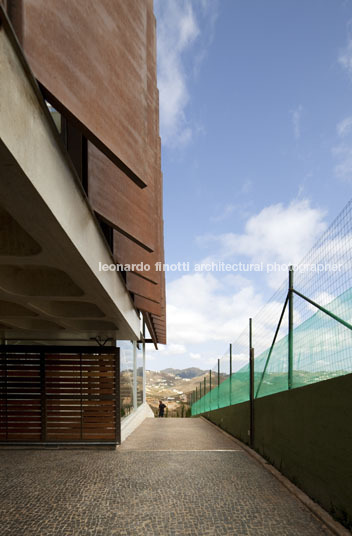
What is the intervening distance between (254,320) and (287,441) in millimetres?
3488

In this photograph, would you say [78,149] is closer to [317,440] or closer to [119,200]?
[119,200]

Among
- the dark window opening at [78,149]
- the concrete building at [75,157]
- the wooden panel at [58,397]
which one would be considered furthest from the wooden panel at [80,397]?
the dark window opening at [78,149]

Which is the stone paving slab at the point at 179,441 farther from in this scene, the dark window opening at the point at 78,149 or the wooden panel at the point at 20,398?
the dark window opening at the point at 78,149

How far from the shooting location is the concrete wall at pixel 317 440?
396 centimetres

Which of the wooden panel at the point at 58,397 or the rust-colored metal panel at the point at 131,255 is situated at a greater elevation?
the rust-colored metal panel at the point at 131,255

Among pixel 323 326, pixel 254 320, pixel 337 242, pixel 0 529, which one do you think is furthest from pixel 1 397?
pixel 337 242

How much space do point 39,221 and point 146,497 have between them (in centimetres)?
384

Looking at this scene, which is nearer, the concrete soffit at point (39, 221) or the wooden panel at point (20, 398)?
the concrete soffit at point (39, 221)

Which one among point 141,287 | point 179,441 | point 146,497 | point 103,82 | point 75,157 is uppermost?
point 103,82

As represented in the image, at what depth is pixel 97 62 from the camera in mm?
3332

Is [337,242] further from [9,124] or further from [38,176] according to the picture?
[9,124]

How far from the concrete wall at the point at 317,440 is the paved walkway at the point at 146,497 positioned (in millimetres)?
278

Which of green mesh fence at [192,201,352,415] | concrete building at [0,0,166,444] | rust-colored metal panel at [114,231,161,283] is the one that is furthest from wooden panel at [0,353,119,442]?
green mesh fence at [192,201,352,415]

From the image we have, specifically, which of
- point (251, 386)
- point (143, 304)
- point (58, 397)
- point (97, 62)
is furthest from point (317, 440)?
point (58, 397)
